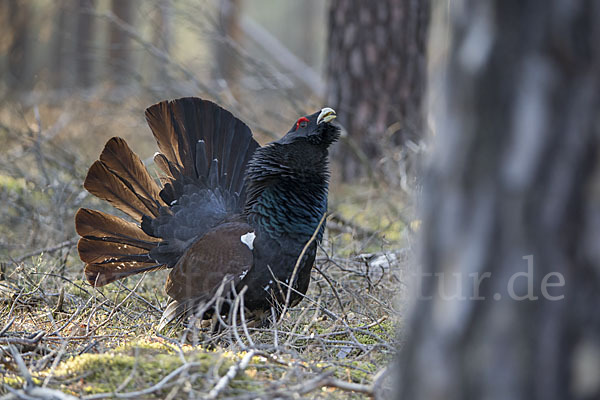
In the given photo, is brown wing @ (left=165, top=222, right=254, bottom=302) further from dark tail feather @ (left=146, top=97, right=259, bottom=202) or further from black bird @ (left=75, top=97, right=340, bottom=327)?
dark tail feather @ (left=146, top=97, right=259, bottom=202)

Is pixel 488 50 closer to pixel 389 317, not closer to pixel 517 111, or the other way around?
pixel 517 111

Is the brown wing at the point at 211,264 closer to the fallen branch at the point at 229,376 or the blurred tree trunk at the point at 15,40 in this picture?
the fallen branch at the point at 229,376

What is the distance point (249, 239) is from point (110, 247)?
3.47ft

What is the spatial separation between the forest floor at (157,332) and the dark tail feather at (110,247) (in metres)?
0.15

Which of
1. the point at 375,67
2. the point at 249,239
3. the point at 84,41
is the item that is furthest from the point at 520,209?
the point at 84,41

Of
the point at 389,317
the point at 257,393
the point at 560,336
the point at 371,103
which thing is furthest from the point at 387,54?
the point at 560,336

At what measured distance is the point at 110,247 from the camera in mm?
4098

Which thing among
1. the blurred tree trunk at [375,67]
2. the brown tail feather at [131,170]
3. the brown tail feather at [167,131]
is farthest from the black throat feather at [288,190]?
the blurred tree trunk at [375,67]

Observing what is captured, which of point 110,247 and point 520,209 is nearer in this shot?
point 520,209

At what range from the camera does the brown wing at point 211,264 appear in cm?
352

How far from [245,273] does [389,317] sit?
0.80m

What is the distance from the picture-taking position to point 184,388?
2.22 metres

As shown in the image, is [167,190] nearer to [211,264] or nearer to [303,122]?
[211,264]

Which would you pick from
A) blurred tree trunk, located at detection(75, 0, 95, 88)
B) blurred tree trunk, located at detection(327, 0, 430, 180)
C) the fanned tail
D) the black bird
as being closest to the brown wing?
the black bird
